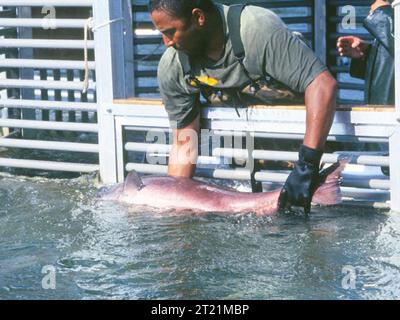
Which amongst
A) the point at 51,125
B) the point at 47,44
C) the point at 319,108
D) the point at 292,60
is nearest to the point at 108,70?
the point at 47,44

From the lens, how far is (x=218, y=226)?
21.4 feet

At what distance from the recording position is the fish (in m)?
6.45

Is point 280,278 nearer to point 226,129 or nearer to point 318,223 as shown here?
point 318,223

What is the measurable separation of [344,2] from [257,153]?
309cm

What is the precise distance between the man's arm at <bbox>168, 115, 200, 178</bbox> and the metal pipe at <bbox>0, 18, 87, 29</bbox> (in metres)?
1.42

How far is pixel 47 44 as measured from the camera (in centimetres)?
812

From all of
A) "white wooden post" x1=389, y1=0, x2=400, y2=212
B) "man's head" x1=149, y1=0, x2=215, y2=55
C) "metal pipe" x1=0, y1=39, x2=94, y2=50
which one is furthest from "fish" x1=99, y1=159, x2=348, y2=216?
"metal pipe" x1=0, y1=39, x2=94, y2=50

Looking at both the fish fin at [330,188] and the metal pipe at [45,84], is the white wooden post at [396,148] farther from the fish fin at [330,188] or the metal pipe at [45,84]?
the metal pipe at [45,84]

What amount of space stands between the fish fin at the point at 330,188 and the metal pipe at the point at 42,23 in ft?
8.57

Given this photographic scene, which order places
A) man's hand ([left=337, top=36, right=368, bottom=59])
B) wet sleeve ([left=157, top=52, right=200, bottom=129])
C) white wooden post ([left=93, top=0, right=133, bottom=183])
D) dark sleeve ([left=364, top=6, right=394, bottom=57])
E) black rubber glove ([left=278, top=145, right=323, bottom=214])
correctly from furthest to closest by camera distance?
white wooden post ([left=93, top=0, right=133, bottom=183])
man's hand ([left=337, top=36, right=368, bottom=59])
dark sleeve ([left=364, top=6, right=394, bottom=57])
wet sleeve ([left=157, top=52, right=200, bottom=129])
black rubber glove ([left=278, top=145, right=323, bottom=214])

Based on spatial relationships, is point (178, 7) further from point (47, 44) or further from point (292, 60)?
point (47, 44)

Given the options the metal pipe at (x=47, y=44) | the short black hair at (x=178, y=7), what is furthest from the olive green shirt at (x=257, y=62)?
the metal pipe at (x=47, y=44)

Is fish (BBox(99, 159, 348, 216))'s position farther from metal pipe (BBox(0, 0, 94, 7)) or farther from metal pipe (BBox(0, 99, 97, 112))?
metal pipe (BBox(0, 0, 94, 7))

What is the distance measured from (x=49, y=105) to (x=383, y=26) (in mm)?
2990
